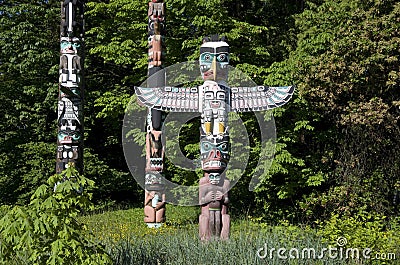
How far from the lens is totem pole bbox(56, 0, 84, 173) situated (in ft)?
29.8

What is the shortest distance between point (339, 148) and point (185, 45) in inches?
193

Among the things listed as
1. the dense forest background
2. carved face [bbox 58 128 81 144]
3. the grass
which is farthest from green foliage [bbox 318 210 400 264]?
carved face [bbox 58 128 81 144]

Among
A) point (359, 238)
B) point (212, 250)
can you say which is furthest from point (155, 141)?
point (359, 238)

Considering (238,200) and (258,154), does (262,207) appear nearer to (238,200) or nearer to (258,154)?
(238,200)

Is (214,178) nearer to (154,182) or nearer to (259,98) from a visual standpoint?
(259,98)

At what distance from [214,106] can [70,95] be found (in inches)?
111

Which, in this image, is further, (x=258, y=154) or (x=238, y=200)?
(x=238, y=200)

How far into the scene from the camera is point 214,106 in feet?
26.4

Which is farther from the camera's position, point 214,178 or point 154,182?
point 154,182

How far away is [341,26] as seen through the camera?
1148cm

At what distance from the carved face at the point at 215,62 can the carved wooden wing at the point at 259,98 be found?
40 centimetres

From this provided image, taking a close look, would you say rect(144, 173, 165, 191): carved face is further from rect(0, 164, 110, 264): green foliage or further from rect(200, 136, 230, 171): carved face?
rect(0, 164, 110, 264): green foliage

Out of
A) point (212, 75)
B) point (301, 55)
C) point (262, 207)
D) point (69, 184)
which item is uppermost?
point (301, 55)

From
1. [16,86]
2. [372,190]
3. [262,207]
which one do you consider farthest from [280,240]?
[16,86]
